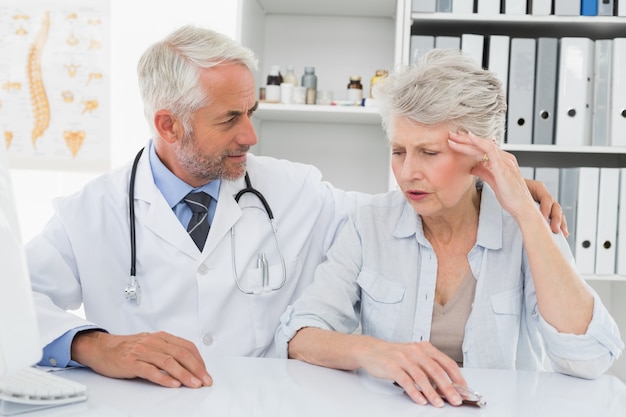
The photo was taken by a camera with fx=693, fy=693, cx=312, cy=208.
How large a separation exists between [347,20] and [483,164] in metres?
1.23

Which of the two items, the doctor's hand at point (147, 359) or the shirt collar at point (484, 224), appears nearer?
the doctor's hand at point (147, 359)

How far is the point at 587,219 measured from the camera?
2.07 meters

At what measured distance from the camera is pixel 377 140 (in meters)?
2.44

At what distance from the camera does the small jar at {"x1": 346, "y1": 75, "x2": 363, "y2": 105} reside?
2.21m

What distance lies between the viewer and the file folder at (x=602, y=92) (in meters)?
2.06

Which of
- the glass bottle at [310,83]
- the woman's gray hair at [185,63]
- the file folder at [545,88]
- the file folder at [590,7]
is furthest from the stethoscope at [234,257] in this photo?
the file folder at [590,7]

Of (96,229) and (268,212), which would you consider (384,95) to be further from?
(96,229)

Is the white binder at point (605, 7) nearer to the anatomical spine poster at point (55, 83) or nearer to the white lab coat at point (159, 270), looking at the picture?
the white lab coat at point (159, 270)

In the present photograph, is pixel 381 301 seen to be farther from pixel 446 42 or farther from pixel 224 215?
pixel 446 42

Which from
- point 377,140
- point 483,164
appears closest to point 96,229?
point 483,164

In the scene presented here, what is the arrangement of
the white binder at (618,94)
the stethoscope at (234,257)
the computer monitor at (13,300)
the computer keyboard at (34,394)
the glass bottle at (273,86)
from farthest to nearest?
the glass bottle at (273,86)
the white binder at (618,94)
the stethoscope at (234,257)
the computer keyboard at (34,394)
the computer monitor at (13,300)

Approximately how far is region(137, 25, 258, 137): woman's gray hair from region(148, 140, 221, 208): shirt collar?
11 centimetres

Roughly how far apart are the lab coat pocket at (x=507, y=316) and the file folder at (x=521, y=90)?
2.82 ft

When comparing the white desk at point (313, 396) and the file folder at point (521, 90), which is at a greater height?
the file folder at point (521, 90)
